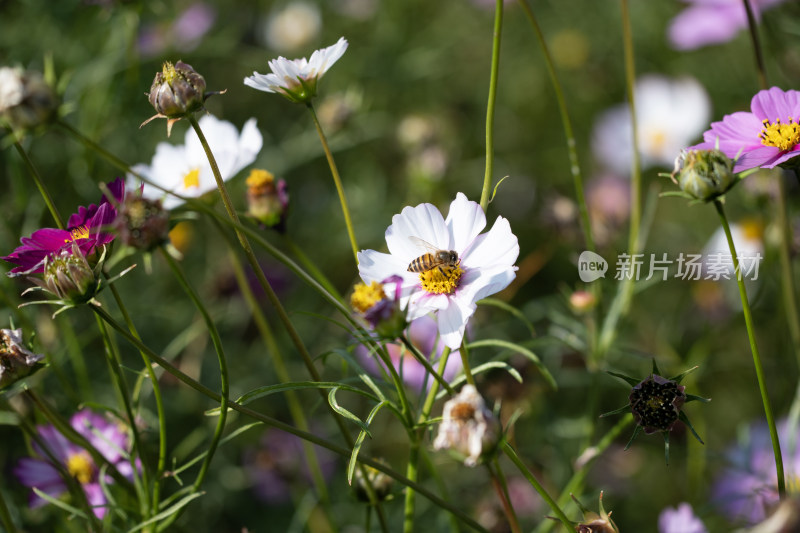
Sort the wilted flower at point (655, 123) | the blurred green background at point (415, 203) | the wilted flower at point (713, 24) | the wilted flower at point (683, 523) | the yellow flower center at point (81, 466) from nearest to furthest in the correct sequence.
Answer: the wilted flower at point (683, 523) < the yellow flower center at point (81, 466) < the blurred green background at point (415, 203) < the wilted flower at point (713, 24) < the wilted flower at point (655, 123)

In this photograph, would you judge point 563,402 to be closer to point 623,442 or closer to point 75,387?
point 623,442

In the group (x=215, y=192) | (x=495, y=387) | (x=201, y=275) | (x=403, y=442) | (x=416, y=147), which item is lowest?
(x=403, y=442)

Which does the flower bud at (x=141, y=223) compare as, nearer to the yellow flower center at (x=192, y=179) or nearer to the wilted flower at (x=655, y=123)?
the yellow flower center at (x=192, y=179)

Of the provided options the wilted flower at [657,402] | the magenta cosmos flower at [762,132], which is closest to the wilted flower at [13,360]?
the wilted flower at [657,402]

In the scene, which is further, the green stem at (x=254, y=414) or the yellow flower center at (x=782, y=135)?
the yellow flower center at (x=782, y=135)

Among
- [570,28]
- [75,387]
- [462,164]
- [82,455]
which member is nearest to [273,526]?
[75,387]

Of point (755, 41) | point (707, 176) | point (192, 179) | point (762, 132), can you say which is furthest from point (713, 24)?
point (192, 179)
